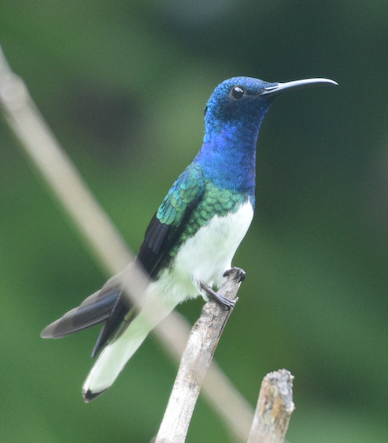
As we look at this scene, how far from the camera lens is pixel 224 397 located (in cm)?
36

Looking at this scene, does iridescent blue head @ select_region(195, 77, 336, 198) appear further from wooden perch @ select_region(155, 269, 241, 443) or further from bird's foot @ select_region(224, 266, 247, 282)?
wooden perch @ select_region(155, 269, 241, 443)

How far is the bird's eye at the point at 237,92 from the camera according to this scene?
5.65 ft

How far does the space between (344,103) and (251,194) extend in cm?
115

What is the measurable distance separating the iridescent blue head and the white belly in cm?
10

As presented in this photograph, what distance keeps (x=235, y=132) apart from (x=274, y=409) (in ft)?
3.55

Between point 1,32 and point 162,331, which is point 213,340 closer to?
point 162,331

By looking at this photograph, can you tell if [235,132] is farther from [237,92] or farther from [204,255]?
[204,255]

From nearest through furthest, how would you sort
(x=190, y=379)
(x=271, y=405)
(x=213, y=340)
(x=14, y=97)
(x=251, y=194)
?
(x=14, y=97), (x=271, y=405), (x=190, y=379), (x=213, y=340), (x=251, y=194)

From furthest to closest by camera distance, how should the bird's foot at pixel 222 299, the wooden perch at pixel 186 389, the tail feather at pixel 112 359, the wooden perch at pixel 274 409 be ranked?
the tail feather at pixel 112 359 → the bird's foot at pixel 222 299 → the wooden perch at pixel 186 389 → the wooden perch at pixel 274 409

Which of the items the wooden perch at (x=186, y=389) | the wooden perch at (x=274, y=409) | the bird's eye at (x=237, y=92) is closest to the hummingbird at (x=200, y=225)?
the bird's eye at (x=237, y=92)

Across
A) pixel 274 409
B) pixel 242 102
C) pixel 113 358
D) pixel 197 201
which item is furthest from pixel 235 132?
pixel 274 409

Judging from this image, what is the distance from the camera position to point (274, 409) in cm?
78

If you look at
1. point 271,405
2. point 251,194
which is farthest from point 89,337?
point 271,405

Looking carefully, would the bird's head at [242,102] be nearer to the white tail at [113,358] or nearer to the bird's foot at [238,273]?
the bird's foot at [238,273]
